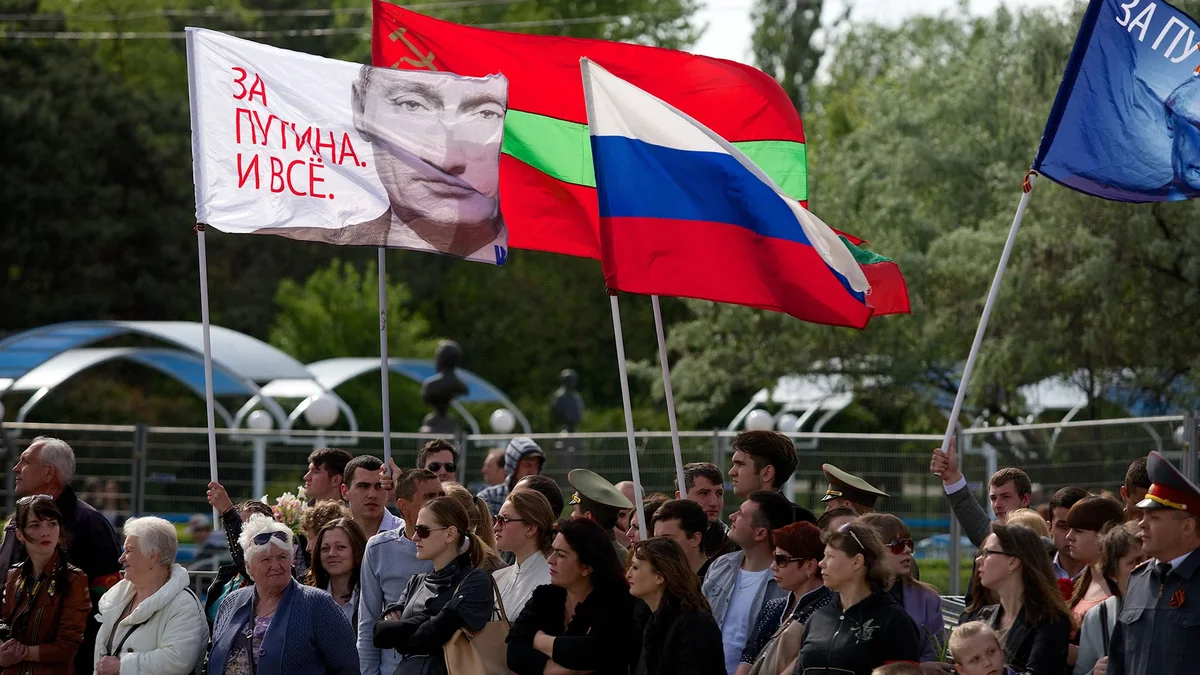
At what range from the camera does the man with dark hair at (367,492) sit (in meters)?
9.91

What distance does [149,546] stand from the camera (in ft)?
28.2

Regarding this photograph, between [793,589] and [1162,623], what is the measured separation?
154cm

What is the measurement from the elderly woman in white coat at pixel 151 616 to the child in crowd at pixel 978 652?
3.84 metres

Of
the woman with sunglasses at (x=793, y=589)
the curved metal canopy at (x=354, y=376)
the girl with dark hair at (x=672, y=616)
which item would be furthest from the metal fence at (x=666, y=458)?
the curved metal canopy at (x=354, y=376)

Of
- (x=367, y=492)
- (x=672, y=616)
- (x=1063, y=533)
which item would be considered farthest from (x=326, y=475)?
(x=1063, y=533)

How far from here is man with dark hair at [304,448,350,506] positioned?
10.6 meters

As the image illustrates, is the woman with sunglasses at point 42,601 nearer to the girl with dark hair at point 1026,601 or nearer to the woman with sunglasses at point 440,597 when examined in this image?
the woman with sunglasses at point 440,597

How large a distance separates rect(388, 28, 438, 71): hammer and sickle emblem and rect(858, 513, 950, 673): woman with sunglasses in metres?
4.70

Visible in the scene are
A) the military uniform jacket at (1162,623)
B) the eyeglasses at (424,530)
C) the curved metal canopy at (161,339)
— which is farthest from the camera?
the curved metal canopy at (161,339)

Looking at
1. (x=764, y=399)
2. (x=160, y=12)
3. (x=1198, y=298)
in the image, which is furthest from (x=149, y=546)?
(x=160, y=12)

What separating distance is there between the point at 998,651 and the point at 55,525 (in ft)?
17.0

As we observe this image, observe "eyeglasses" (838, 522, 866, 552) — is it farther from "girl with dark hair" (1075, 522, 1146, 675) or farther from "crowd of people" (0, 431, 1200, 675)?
"girl with dark hair" (1075, 522, 1146, 675)

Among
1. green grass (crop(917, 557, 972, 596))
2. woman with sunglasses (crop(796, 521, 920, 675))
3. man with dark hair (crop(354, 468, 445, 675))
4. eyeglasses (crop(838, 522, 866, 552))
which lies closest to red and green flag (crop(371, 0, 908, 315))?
man with dark hair (crop(354, 468, 445, 675))

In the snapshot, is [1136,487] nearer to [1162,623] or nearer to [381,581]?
[1162,623]
